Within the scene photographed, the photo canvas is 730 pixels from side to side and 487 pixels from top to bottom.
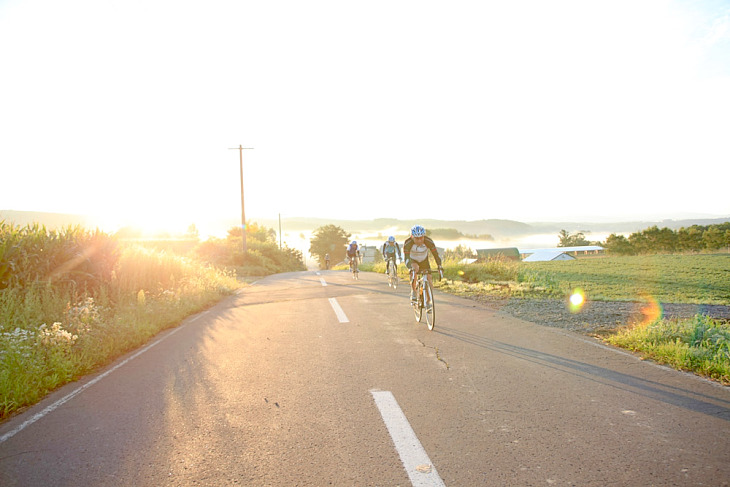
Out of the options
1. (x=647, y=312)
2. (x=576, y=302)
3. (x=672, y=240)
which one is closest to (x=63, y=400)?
(x=647, y=312)

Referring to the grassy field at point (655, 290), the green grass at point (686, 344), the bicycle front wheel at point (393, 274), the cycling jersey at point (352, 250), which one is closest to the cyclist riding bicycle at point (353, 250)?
the cycling jersey at point (352, 250)

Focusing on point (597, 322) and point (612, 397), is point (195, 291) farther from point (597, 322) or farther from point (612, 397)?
point (612, 397)

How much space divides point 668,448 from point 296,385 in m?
3.60

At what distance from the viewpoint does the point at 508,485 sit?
9.51 ft

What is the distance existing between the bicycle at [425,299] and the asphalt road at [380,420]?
1.12m

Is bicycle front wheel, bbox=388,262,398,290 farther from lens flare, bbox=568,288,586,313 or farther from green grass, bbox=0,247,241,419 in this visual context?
green grass, bbox=0,247,241,419

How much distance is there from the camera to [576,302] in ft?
35.4

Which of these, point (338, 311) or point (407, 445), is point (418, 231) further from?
point (407, 445)

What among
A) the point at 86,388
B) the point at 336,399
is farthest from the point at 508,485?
the point at 86,388

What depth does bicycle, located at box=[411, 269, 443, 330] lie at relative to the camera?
326 inches

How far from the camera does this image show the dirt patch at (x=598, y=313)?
8.21m

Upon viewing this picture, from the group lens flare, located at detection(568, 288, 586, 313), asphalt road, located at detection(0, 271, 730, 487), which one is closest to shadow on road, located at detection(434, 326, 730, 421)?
asphalt road, located at detection(0, 271, 730, 487)

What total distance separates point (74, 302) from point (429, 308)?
7476 mm

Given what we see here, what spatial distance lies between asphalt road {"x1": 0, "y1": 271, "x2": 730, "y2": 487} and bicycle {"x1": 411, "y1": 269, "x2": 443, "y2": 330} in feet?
3.68
